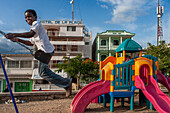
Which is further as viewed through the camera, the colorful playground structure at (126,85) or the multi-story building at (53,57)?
the multi-story building at (53,57)

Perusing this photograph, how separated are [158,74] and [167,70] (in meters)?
10.0

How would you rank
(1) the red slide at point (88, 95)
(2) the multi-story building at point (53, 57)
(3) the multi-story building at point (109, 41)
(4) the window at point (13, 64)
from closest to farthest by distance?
1. (1) the red slide at point (88, 95)
2. (2) the multi-story building at point (53, 57)
3. (4) the window at point (13, 64)
4. (3) the multi-story building at point (109, 41)

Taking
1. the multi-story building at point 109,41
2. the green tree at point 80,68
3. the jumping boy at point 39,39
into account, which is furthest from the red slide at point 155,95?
the multi-story building at point 109,41

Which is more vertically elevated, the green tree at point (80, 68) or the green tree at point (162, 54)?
the green tree at point (162, 54)

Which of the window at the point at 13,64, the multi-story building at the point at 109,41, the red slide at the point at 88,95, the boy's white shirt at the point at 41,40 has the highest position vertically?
the multi-story building at the point at 109,41

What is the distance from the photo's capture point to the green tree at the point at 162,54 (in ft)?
49.1

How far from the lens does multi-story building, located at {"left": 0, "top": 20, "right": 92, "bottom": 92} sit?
2400 centimetres

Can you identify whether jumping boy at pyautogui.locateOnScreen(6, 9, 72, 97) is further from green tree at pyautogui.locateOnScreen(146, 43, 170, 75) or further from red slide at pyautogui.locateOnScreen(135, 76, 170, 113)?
green tree at pyautogui.locateOnScreen(146, 43, 170, 75)

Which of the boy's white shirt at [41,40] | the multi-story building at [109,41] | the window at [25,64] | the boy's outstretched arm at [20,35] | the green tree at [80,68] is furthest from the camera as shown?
the multi-story building at [109,41]

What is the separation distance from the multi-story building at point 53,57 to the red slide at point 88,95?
55.8ft

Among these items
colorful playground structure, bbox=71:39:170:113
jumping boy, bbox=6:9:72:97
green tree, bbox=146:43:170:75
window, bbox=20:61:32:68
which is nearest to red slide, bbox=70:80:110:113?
colorful playground structure, bbox=71:39:170:113

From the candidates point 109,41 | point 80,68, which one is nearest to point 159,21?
point 109,41

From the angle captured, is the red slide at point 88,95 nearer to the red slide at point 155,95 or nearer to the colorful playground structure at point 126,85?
the colorful playground structure at point 126,85

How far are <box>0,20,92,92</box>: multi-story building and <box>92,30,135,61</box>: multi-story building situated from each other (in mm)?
1875
